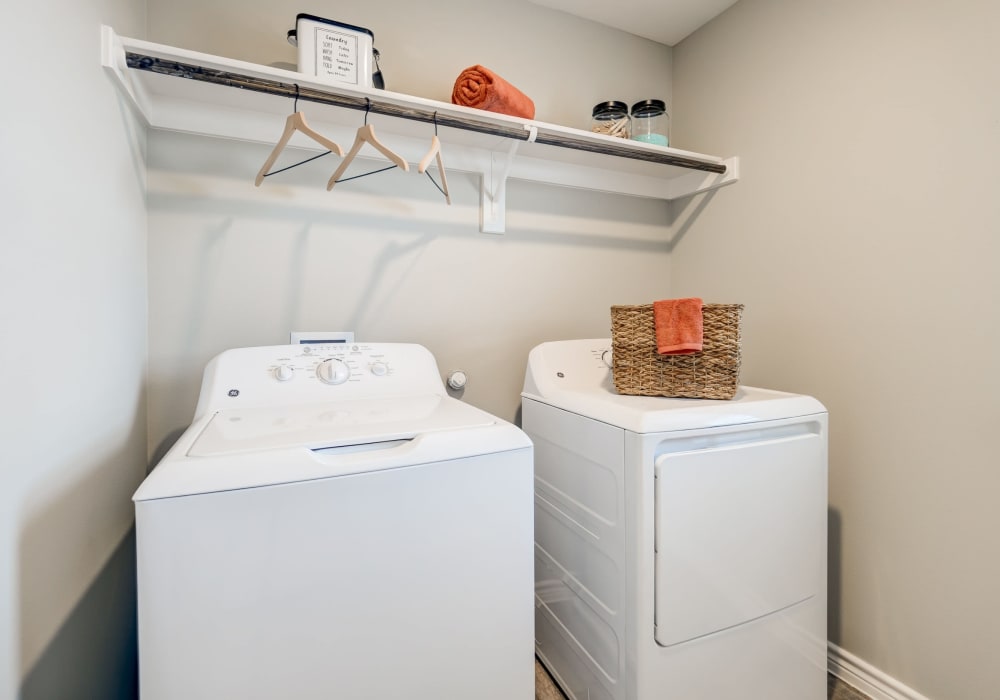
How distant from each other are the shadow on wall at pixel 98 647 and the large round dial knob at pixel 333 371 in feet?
2.12

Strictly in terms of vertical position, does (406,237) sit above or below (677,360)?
above

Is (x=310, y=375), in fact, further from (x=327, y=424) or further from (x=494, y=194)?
(x=494, y=194)

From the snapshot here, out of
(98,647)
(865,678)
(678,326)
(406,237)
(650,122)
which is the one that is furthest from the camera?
(650,122)

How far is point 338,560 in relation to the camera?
0.82 m

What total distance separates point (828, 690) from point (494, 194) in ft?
6.71

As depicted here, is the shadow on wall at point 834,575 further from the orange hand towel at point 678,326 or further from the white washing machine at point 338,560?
the white washing machine at point 338,560

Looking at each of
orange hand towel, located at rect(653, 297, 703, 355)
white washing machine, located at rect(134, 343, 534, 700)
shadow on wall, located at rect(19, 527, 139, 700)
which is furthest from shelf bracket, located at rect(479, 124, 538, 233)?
shadow on wall, located at rect(19, 527, 139, 700)

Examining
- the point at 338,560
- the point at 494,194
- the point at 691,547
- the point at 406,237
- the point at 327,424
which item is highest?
the point at 494,194

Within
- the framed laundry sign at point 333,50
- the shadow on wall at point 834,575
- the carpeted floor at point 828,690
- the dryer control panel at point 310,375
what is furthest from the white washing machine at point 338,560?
the shadow on wall at point 834,575

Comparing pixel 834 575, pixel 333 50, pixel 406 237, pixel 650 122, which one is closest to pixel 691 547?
pixel 834 575

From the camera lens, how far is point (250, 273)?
1.47 m

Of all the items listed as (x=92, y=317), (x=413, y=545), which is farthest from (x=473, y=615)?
(x=92, y=317)

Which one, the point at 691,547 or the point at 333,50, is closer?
the point at 691,547

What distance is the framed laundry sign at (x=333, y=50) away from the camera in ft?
4.17
